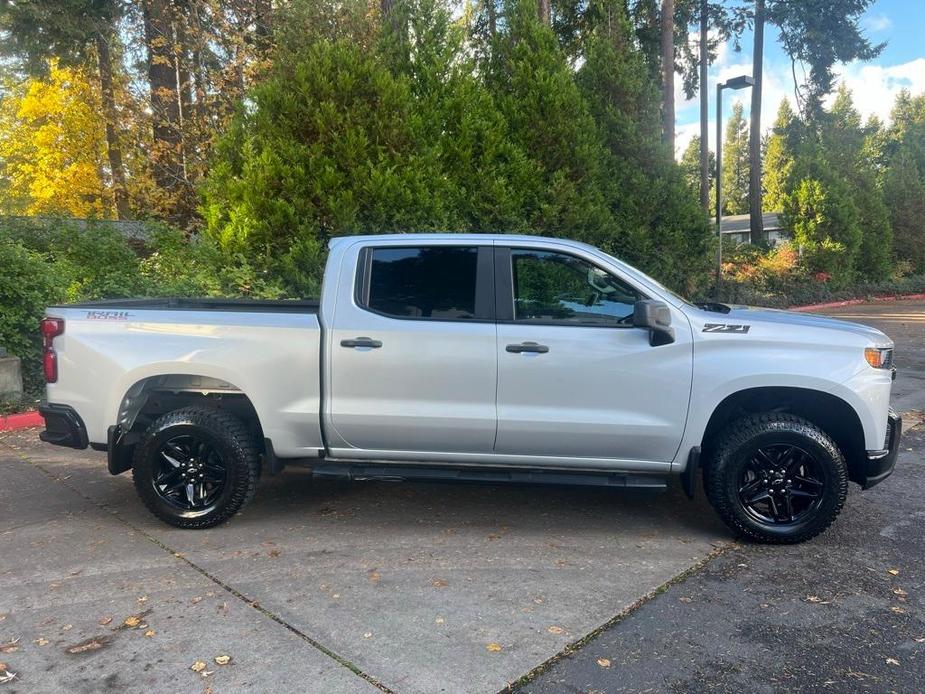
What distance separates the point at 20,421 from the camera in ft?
23.2

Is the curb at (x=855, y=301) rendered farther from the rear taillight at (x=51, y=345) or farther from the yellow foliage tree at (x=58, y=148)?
the yellow foliage tree at (x=58, y=148)

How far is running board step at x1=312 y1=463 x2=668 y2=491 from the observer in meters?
4.27

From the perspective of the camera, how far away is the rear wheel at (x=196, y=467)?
4.40m

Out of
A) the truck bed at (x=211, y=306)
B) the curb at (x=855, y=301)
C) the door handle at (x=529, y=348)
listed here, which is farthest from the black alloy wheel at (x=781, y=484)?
the curb at (x=855, y=301)

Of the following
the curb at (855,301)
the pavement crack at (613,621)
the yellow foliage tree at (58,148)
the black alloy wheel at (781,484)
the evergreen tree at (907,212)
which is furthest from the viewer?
the evergreen tree at (907,212)

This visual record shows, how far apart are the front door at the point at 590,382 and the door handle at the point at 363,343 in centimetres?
76

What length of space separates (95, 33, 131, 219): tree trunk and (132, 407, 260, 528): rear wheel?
13.4 meters

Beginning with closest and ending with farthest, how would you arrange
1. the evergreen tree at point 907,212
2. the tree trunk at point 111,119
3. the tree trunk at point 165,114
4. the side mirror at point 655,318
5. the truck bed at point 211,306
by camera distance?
the side mirror at point 655,318 < the truck bed at point 211,306 < the tree trunk at point 165,114 < the tree trunk at point 111,119 < the evergreen tree at point 907,212

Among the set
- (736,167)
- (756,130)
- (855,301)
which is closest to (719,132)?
(855,301)

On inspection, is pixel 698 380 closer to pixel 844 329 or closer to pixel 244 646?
pixel 844 329

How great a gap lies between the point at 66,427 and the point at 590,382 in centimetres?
339

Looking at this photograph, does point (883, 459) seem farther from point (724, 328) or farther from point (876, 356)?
point (724, 328)

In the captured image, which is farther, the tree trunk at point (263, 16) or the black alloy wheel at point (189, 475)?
the tree trunk at point (263, 16)

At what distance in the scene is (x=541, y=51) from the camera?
472 inches
